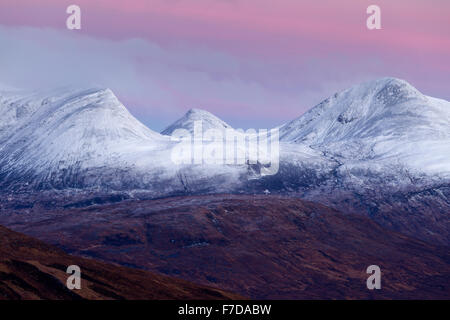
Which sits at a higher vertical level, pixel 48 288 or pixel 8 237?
pixel 8 237

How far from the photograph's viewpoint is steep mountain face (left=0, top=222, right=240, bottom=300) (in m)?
130

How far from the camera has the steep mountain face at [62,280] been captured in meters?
130

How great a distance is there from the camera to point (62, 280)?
13412cm
